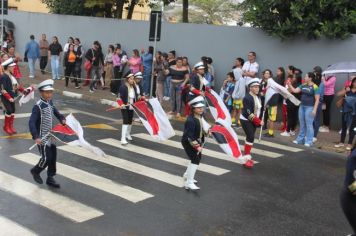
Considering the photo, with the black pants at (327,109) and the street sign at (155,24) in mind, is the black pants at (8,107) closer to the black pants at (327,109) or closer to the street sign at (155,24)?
the street sign at (155,24)

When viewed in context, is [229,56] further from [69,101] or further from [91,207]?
[91,207]

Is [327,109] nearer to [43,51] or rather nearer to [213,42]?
[213,42]

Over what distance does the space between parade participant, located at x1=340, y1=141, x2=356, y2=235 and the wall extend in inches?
395

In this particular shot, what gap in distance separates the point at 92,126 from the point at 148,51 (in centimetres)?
662

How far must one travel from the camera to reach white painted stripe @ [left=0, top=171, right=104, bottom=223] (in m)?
6.83

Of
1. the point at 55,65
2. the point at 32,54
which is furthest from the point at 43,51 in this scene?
the point at 55,65

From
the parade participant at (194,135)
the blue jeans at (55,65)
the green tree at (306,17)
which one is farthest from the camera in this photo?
the blue jeans at (55,65)

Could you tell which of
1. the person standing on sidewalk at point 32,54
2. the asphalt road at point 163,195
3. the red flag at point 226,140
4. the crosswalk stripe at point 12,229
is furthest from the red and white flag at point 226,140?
the person standing on sidewalk at point 32,54

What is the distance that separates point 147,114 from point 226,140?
2.67m

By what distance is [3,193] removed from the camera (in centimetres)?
751

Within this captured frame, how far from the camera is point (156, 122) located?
1091cm

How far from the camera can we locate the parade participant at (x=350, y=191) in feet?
16.8

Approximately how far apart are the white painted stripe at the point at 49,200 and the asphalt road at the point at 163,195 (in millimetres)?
14

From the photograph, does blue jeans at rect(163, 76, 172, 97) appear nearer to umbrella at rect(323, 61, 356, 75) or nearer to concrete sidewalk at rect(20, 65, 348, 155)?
concrete sidewalk at rect(20, 65, 348, 155)
